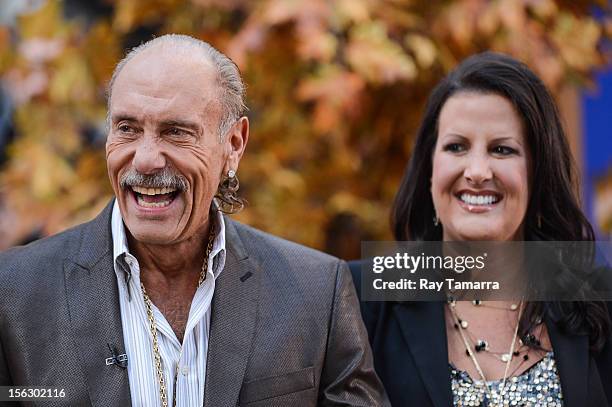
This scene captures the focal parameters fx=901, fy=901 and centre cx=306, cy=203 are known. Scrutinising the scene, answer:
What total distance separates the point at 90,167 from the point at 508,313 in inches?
85.2

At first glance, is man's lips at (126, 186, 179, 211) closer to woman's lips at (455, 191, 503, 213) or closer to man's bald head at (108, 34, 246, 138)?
man's bald head at (108, 34, 246, 138)

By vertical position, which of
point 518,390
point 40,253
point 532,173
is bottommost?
point 518,390

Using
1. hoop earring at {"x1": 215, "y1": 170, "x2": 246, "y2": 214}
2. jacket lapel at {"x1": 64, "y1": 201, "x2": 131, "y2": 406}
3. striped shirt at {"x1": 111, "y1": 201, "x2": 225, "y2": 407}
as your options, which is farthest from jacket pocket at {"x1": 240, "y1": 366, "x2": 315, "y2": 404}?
hoop earring at {"x1": 215, "y1": 170, "x2": 246, "y2": 214}

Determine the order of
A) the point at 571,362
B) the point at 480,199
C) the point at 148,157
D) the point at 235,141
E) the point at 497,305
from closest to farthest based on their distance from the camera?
the point at 148,157 → the point at 235,141 → the point at 571,362 → the point at 480,199 → the point at 497,305

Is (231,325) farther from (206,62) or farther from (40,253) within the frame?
(206,62)

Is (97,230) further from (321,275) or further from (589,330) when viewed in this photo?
(589,330)

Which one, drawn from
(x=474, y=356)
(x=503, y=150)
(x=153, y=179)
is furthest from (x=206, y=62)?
(x=474, y=356)

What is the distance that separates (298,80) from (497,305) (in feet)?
5.24

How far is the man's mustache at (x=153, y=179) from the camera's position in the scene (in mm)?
2482

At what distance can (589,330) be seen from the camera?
3.02 metres

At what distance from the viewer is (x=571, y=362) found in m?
2.92

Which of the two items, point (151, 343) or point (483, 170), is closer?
point (151, 343)

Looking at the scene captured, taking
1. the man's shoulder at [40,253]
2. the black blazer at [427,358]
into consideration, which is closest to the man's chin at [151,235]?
the man's shoulder at [40,253]

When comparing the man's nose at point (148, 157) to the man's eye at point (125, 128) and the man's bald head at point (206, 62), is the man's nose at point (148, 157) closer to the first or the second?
the man's eye at point (125, 128)
